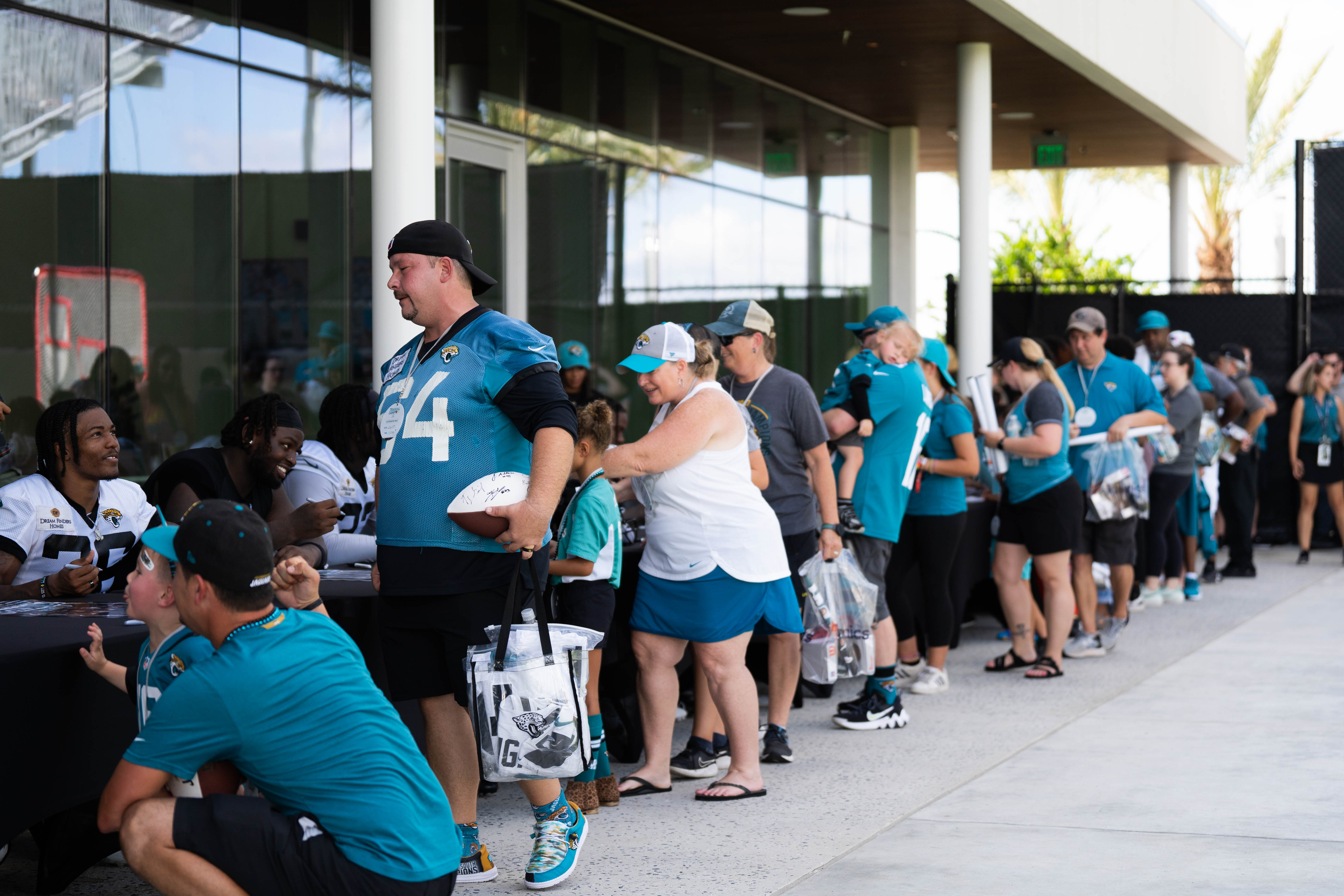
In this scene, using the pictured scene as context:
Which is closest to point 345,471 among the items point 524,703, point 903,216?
point 524,703

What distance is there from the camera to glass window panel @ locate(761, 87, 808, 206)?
52.3 ft

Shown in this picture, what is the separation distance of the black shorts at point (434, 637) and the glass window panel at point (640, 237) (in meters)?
9.09

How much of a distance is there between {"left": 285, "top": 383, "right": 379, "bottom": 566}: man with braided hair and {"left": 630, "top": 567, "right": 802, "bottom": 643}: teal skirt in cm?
106

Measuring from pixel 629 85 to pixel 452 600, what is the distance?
970cm

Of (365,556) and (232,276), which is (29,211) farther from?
(365,556)

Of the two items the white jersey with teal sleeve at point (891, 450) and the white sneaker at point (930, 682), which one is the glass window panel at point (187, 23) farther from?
the white sneaker at point (930, 682)

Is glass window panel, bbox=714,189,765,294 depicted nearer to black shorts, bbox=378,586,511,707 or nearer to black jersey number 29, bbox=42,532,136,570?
Result: black jersey number 29, bbox=42,532,136,570

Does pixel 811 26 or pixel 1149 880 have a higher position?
pixel 811 26

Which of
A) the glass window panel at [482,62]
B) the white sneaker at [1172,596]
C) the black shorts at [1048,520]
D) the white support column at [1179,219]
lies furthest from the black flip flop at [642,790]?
the white support column at [1179,219]

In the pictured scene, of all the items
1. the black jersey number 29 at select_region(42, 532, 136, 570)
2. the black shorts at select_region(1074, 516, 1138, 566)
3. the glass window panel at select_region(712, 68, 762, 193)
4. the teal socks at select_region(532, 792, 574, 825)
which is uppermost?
the glass window panel at select_region(712, 68, 762, 193)

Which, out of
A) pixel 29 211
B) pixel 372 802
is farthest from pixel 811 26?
pixel 372 802

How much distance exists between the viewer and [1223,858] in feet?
15.8

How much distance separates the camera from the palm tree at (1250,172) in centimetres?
2945

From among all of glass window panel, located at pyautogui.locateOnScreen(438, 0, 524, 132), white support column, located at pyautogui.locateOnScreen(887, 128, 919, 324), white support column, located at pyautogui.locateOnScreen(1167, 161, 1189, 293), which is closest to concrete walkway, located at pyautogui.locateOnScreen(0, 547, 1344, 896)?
glass window panel, located at pyautogui.locateOnScreen(438, 0, 524, 132)
